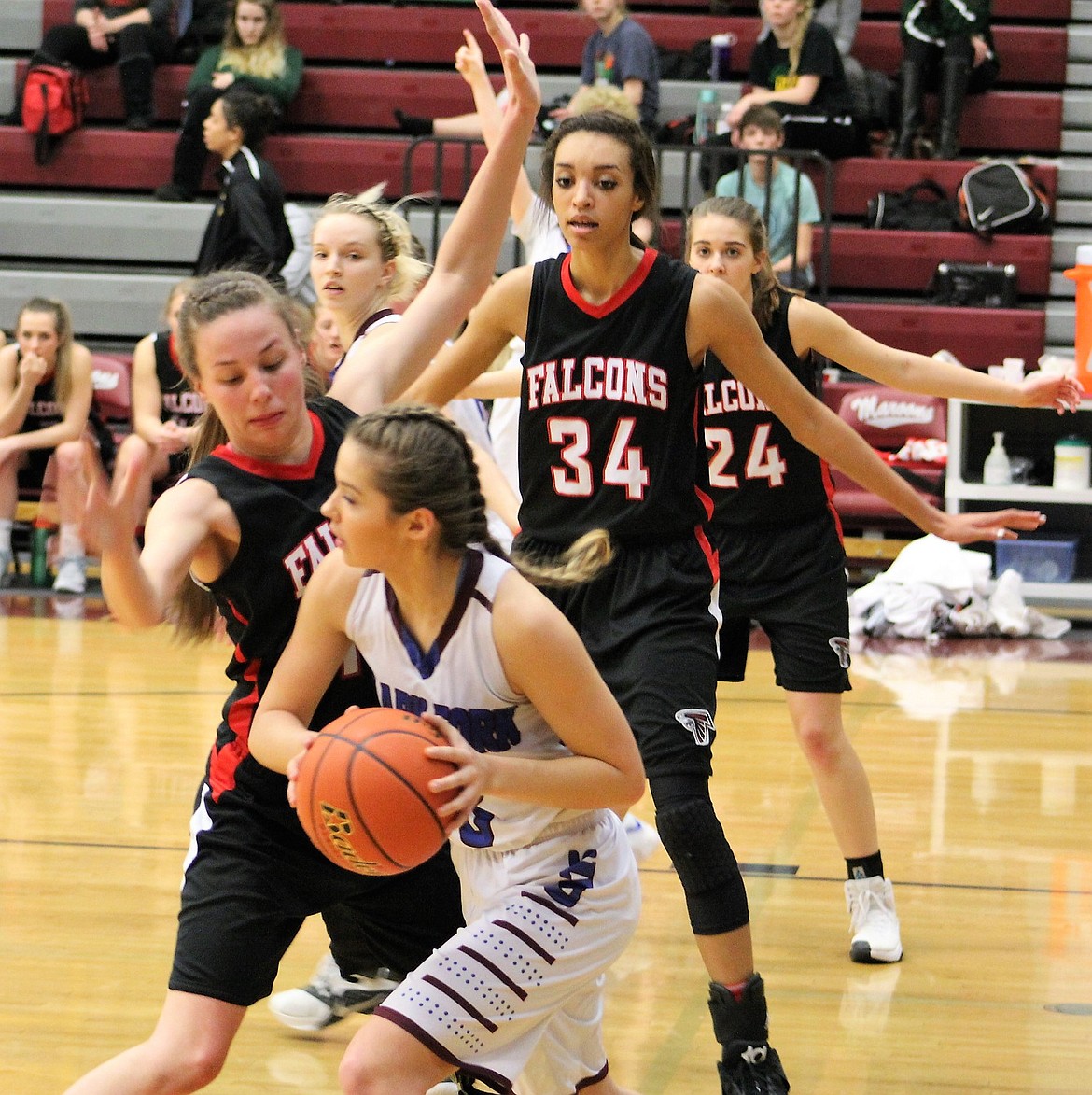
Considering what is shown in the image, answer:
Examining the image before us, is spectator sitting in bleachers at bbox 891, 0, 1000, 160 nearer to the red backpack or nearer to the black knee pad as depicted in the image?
the red backpack

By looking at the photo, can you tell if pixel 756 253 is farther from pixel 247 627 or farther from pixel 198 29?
pixel 198 29

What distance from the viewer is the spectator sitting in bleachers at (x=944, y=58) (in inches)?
393

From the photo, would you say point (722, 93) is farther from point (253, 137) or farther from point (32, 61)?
point (32, 61)

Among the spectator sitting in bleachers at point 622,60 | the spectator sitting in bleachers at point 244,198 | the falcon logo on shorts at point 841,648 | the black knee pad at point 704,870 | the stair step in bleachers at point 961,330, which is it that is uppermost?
the spectator sitting in bleachers at point 622,60

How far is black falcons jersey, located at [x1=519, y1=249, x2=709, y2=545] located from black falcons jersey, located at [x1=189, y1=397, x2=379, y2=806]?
641 millimetres

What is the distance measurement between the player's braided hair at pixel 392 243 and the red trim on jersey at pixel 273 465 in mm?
1039

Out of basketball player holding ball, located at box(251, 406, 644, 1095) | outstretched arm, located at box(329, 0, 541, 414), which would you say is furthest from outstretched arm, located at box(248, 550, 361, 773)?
outstretched arm, located at box(329, 0, 541, 414)

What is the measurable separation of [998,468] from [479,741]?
6.48 meters

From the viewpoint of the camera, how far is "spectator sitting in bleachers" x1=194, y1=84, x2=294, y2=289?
30.6 ft

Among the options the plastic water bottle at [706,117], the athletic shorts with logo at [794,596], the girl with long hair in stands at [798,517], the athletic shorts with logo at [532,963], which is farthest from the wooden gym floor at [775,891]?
the plastic water bottle at [706,117]

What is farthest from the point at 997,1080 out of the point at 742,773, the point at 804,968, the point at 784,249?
the point at 784,249

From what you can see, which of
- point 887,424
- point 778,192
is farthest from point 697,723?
point 778,192

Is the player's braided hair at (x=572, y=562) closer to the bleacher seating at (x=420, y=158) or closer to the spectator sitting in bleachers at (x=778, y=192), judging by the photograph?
the spectator sitting in bleachers at (x=778, y=192)

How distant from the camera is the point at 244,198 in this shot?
9.31 metres
